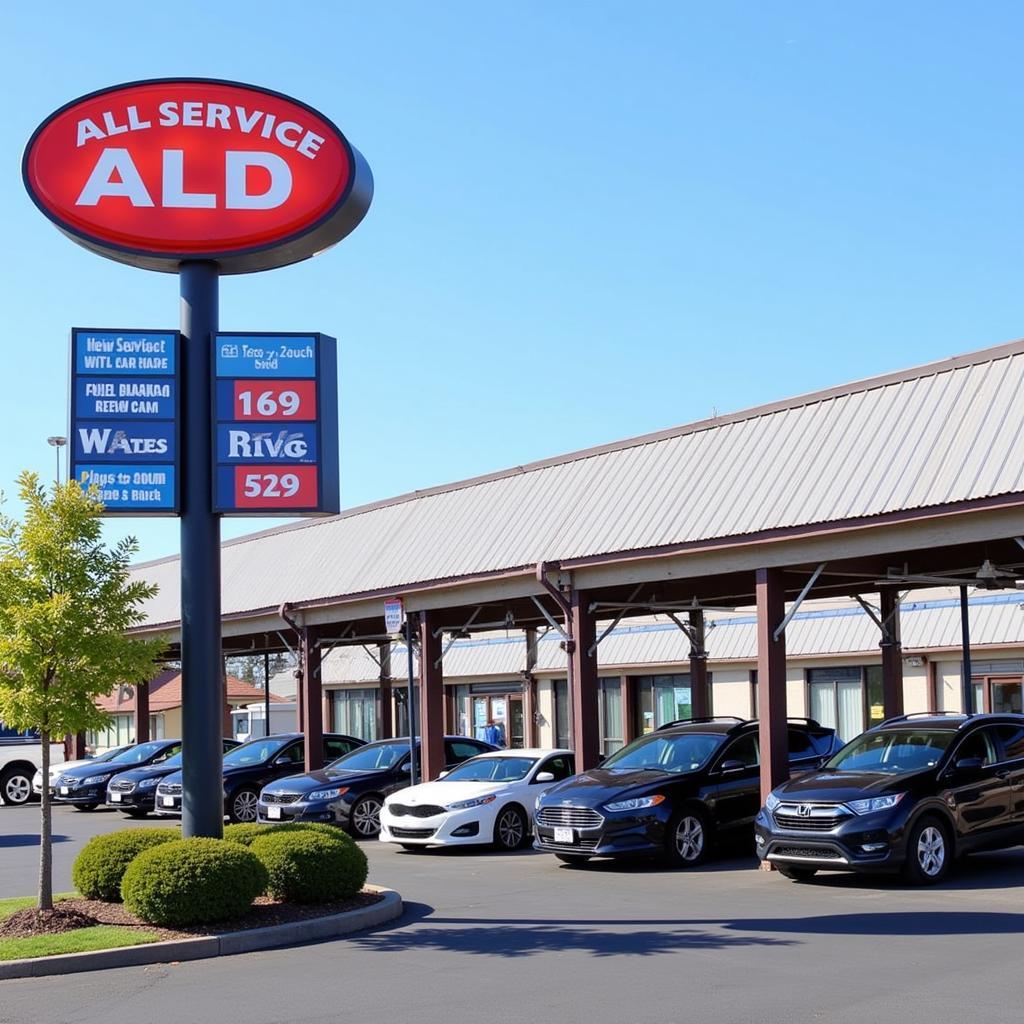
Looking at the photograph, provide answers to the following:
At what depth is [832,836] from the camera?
559 inches

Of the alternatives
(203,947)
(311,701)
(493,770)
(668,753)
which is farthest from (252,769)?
(203,947)

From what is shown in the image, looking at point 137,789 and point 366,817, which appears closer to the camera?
point 366,817

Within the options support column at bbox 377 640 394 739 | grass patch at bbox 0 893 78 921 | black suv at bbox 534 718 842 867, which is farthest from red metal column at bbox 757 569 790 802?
support column at bbox 377 640 394 739

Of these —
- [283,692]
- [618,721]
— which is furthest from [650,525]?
[283,692]

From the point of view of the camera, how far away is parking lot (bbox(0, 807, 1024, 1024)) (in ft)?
29.5

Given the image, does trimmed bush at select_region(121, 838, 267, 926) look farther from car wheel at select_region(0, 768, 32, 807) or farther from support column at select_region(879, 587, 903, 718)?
car wheel at select_region(0, 768, 32, 807)

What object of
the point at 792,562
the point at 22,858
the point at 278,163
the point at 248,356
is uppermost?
the point at 278,163

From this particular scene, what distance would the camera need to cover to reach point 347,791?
21.8 m

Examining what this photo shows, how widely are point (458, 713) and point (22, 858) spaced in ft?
82.1

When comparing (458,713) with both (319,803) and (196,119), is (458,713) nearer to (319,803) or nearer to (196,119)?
(319,803)

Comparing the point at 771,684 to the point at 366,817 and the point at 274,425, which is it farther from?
the point at 366,817

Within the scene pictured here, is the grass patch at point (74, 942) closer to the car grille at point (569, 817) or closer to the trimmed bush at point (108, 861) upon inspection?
the trimmed bush at point (108, 861)

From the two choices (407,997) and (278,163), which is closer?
(407,997)

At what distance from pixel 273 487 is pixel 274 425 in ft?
1.98
